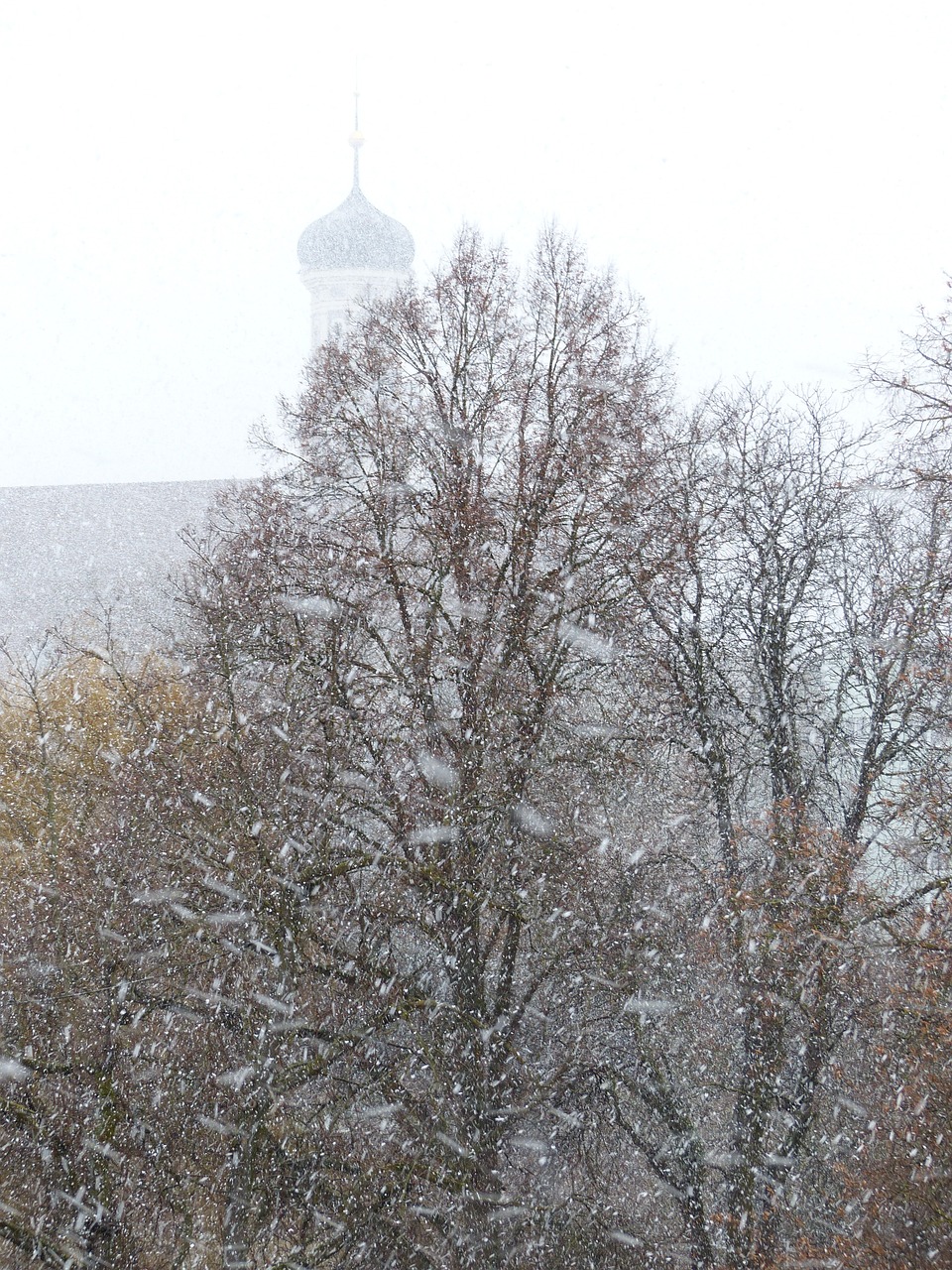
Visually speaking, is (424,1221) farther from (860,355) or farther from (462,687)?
(860,355)

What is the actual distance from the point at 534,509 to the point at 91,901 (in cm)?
462

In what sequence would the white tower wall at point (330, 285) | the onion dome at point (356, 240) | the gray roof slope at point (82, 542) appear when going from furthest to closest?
1. the white tower wall at point (330, 285)
2. the onion dome at point (356, 240)
3. the gray roof slope at point (82, 542)

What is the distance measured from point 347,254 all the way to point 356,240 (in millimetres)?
812

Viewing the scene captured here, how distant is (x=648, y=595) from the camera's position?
10.5 meters

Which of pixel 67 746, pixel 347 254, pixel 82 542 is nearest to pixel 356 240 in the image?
pixel 347 254

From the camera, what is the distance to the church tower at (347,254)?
201ft

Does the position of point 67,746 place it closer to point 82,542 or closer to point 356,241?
point 82,542

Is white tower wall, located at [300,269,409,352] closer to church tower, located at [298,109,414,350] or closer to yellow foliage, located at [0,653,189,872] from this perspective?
church tower, located at [298,109,414,350]

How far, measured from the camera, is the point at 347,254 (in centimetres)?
6150

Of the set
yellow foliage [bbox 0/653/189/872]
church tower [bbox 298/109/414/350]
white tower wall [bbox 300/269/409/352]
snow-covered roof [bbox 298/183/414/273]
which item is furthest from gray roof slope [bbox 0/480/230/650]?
snow-covered roof [bbox 298/183/414/273]

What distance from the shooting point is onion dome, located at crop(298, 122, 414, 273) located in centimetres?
6138

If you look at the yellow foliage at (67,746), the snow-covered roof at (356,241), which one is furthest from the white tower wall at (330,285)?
the yellow foliage at (67,746)

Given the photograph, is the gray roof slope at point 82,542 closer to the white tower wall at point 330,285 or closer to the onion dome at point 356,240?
the white tower wall at point 330,285

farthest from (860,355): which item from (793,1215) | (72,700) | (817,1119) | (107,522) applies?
(107,522)
